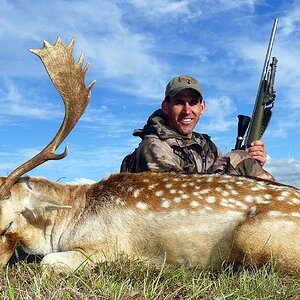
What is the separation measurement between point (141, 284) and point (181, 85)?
4.09m

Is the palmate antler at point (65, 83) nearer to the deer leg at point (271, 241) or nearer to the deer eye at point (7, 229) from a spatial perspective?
the deer eye at point (7, 229)

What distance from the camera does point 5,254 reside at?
5055mm

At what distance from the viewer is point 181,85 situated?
7.51 m

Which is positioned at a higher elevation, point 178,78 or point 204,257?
point 178,78

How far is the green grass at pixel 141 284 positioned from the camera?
3521 mm

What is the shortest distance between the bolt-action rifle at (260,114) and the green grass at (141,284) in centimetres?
436

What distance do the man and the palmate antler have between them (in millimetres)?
1511

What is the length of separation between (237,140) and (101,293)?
5686mm

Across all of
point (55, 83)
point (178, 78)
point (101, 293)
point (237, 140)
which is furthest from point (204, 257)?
point (237, 140)

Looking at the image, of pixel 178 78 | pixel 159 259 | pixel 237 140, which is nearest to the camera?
pixel 159 259

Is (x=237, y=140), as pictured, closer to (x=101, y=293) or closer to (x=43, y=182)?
→ (x=43, y=182)

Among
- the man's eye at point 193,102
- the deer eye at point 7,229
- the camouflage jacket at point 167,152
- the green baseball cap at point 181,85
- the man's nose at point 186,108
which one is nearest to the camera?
A: the deer eye at point 7,229

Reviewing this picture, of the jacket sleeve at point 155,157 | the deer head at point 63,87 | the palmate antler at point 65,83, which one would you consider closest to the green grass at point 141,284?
the deer head at point 63,87

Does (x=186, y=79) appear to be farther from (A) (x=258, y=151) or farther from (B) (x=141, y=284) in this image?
(B) (x=141, y=284)
